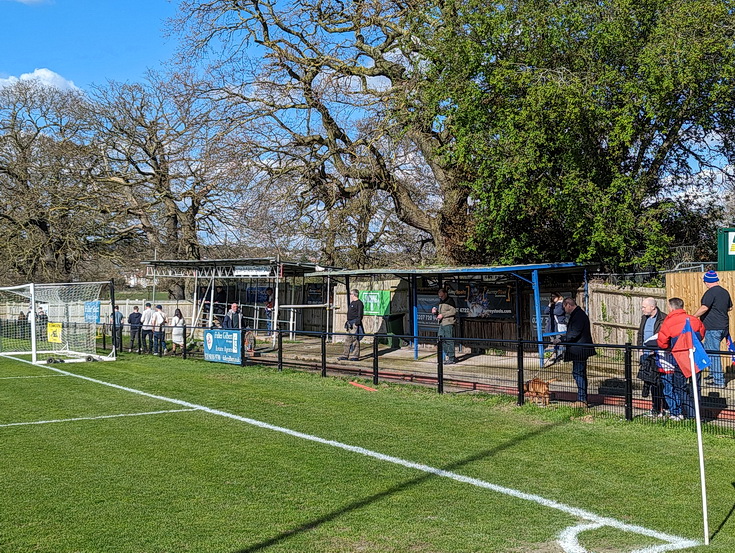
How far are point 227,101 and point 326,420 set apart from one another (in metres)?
16.9

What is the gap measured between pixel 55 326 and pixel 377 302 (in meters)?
9.80

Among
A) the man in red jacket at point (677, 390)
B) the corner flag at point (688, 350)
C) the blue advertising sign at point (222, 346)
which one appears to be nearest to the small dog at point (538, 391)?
the man in red jacket at point (677, 390)

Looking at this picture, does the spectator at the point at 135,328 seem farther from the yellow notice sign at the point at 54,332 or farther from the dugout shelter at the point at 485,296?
the dugout shelter at the point at 485,296

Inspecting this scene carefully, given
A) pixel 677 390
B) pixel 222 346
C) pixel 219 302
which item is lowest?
pixel 677 390

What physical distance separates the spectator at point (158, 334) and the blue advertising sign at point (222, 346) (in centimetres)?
301

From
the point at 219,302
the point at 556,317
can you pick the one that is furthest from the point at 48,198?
the point at 556,317

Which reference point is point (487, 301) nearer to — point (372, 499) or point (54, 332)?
point (54, 332)

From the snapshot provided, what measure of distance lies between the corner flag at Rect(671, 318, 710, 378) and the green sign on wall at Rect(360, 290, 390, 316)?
Result: 15066 mm

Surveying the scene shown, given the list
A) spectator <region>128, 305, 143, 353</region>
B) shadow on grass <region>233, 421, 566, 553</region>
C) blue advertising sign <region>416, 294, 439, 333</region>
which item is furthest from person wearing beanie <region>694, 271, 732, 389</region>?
spectator <region>128, 305, 143, 353</region>

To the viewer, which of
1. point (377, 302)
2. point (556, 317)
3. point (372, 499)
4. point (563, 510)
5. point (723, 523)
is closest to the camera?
point (723, 523)

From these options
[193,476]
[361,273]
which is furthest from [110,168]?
[193,476]

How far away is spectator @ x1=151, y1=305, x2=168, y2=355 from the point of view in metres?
22.6

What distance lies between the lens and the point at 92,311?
24.6 metres

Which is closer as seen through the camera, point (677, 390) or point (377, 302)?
point (677, 390)
